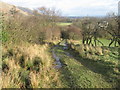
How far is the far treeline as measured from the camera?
9.21 m

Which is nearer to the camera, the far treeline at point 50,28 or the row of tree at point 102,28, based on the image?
the far treeline at point 50,28

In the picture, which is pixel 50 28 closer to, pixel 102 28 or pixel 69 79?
pixel 102 28

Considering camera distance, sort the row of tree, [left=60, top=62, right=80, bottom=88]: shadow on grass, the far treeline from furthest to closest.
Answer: the row of tree, the far treeline, [left=60, top=62, right=80, bottom=88]: shadow on grass

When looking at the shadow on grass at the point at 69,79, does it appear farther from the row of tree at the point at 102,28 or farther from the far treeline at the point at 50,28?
the row of tree at the point at 102,28

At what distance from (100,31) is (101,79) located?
17.4 metres

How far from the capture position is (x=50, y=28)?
22.9 metres

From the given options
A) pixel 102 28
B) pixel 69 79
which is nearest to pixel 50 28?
pixel 102 28

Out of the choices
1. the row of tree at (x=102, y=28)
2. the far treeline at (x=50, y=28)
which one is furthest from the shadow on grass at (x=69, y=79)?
the row of tree at (x=102, y=28)

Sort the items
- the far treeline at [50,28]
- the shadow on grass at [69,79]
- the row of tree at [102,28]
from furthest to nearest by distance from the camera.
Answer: the row of tree at [102,28], the far treeline at [50,28], the shadow on grass at [69,79]

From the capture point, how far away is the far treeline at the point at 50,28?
9211mm

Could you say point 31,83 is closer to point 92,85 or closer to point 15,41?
point 92,85

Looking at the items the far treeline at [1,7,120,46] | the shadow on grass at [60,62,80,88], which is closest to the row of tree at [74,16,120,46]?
the far treeline at [1,7,120,46]

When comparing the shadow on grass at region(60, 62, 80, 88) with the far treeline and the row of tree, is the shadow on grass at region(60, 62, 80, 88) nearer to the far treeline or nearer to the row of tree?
the far treeline

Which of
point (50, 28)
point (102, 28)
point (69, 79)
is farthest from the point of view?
point (50, 28)
